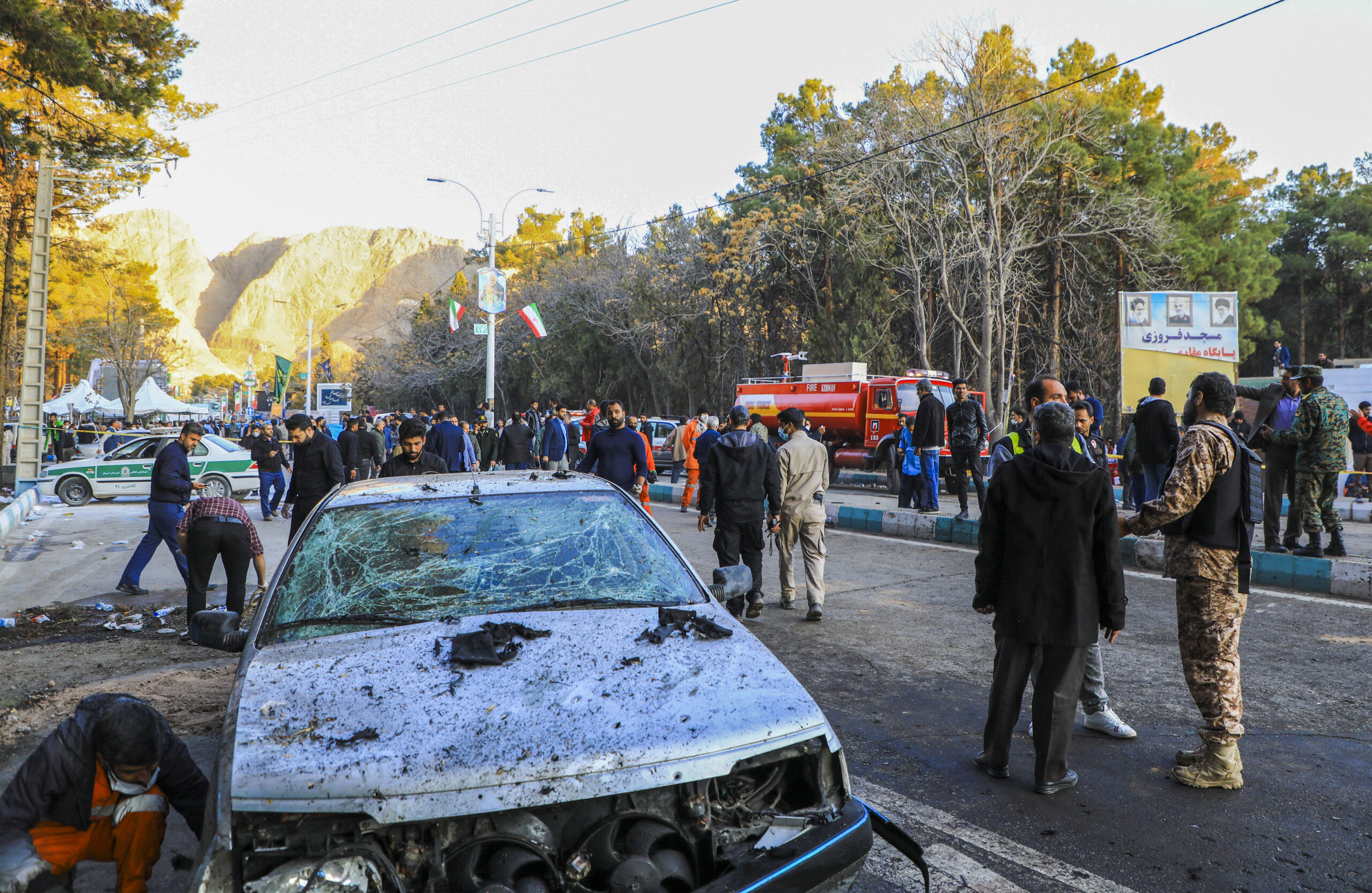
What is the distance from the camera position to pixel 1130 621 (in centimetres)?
700

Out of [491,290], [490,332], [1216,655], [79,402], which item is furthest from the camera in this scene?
[79,402]

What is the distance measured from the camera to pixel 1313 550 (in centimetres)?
905

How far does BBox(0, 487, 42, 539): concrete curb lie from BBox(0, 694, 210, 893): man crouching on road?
11388 millimetres

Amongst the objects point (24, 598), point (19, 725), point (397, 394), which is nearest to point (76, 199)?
point (24, 598)

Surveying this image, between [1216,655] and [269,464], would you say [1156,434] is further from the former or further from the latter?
[269,464]

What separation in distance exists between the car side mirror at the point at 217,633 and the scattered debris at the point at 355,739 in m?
1.23

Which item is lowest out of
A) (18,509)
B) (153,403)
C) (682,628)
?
(18,509)

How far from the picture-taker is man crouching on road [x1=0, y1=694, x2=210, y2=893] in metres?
2.75

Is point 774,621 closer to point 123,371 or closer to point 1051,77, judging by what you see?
point 1051,77

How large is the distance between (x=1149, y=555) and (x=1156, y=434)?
4.45 feet

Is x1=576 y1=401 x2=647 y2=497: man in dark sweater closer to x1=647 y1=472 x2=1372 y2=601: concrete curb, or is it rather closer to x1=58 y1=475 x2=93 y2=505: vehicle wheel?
x1=647 y1=472 x2=1372 y2=601: concrete curb

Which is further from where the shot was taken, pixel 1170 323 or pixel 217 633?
pixel 1170 323

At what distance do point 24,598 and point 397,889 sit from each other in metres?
8.42

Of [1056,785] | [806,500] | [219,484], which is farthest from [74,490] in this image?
[1056,785]
